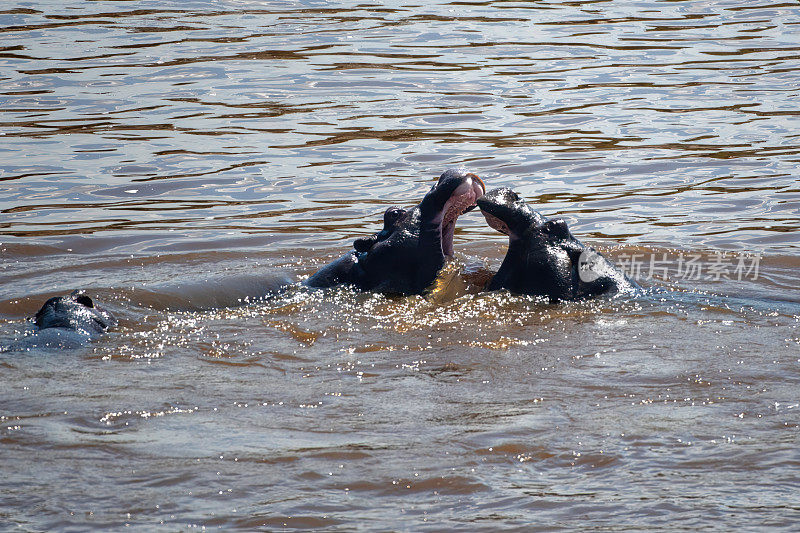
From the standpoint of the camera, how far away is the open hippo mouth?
22.6ft

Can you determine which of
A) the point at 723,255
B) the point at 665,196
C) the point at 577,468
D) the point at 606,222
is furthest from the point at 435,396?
the point at 665,196

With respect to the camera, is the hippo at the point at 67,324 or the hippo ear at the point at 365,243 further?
the hippo ear at the point at 365,243

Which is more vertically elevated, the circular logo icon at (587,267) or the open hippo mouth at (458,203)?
the open hippo mouth at (458,203)

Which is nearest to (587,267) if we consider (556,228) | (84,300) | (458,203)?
(556,228)

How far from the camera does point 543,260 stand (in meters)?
6.80

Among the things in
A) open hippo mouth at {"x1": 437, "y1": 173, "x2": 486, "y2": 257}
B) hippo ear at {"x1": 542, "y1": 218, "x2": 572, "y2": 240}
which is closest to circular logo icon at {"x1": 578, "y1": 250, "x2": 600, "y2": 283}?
hippo ear at {"x1": 542, "y1": 218, "x2": 572, "y2": 240}

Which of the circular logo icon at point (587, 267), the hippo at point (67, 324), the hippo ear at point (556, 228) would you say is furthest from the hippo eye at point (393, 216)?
the hippo at point (67, 324)

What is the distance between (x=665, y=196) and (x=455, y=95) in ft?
14.1

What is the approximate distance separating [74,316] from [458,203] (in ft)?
7.86

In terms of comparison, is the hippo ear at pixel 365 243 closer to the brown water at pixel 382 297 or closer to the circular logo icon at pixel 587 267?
the brown water at pixel 382 297

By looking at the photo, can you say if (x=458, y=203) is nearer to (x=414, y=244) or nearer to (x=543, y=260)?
(x=414, y=244)

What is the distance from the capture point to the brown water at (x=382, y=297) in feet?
13.8

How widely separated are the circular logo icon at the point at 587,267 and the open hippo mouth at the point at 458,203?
74cm

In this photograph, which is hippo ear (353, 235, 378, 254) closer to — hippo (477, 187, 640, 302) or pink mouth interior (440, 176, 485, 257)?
pink mouth interior (440, 176, 485, 257)
